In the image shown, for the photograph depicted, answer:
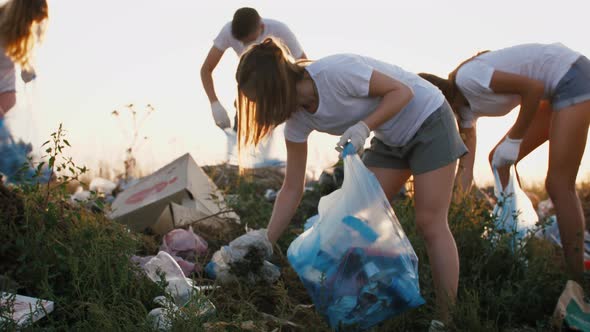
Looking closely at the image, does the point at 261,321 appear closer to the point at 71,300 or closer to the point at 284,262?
the point at 71,300

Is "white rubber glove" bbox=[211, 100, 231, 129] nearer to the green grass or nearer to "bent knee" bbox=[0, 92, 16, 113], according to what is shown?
the green grass

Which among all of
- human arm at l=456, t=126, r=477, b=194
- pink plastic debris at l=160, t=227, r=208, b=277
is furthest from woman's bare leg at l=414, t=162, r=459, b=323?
pink plastic debris at l=160, t=227, r=208, b=277

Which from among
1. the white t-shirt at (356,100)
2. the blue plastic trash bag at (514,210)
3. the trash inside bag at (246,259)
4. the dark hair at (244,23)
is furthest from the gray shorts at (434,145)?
the dark hair at (244,23)

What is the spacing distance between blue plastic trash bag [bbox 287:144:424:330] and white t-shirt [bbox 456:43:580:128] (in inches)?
39.4

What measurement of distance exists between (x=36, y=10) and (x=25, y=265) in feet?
7.14

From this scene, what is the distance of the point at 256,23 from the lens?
5023mm

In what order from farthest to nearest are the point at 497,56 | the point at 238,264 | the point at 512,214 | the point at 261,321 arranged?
the point at 512,214, the point at 497,56, the point at 238,264, the point at 261,321

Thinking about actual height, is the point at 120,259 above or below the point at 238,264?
above

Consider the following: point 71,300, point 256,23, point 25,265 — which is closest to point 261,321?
point 71,300

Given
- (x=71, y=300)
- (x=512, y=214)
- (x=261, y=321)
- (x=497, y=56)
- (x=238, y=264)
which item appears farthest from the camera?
(x=512, y=214)

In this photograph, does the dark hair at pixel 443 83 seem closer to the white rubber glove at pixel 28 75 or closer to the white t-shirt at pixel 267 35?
the white t-shirt at pixel 267 35

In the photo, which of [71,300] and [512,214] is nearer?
[71,300]

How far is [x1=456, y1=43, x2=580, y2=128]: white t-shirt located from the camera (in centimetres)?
367

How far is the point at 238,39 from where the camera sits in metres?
5.04
